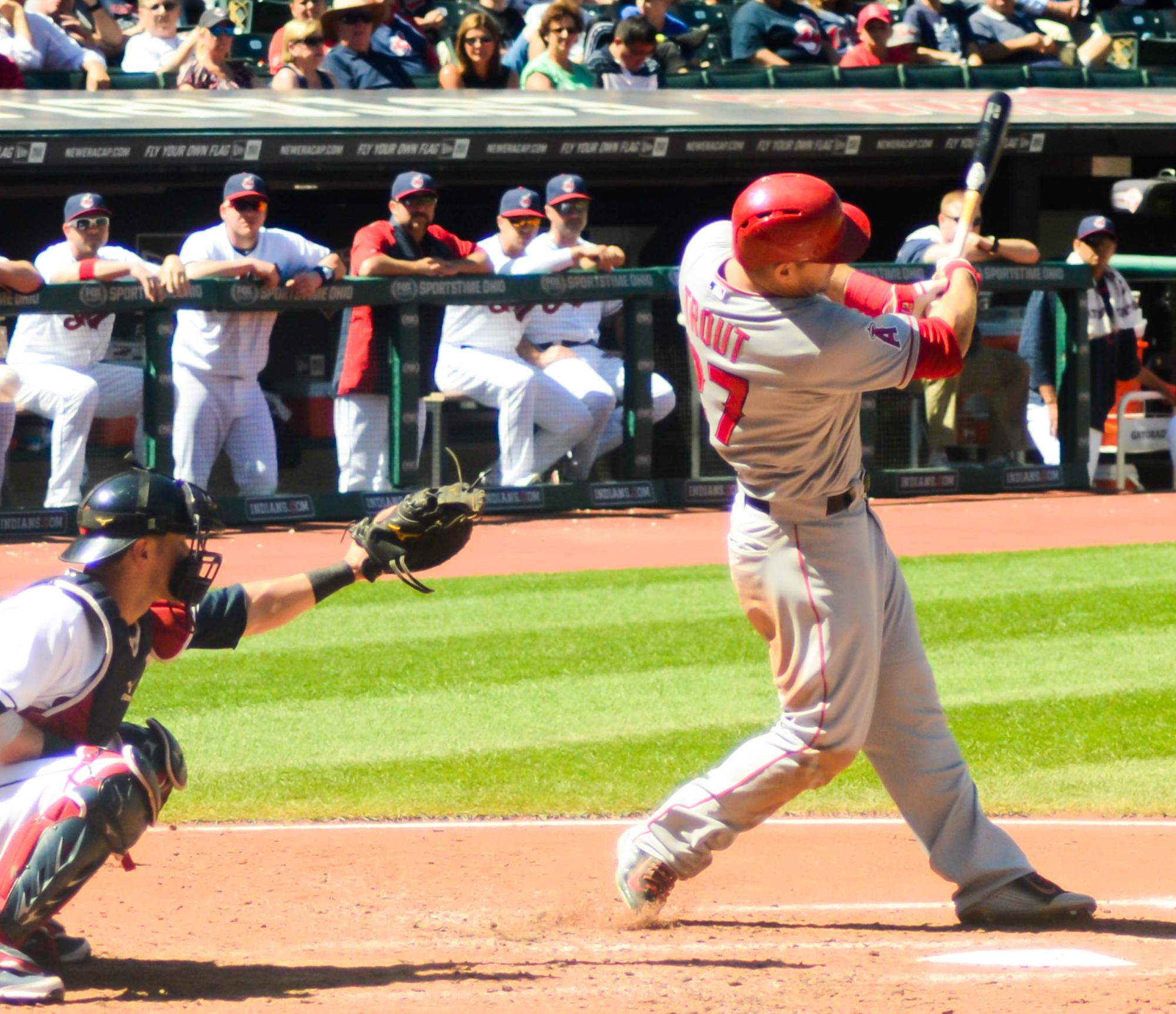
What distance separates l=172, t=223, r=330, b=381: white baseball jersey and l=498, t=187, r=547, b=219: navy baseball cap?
1315 mm

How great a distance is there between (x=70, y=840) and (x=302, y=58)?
9332 millimetres

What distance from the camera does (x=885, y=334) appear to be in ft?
12.3

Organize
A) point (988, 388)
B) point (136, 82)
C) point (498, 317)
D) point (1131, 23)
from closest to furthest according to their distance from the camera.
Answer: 1. point (498, 317)
2. point (988, 388)
3. point (136, 82)
4. point (1131, 23)

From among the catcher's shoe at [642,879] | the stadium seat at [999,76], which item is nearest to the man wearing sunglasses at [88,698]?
the catcher's shoe at [642,879]

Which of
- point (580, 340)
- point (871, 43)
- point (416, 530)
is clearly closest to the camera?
point (416, 530)

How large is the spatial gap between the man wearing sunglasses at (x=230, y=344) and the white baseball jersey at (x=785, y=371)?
A: 6276mm

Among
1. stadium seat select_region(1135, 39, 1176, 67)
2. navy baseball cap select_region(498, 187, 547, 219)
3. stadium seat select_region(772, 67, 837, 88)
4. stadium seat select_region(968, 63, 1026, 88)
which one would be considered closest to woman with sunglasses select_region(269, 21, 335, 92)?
navy baseball cap select_region(498, 187, 547, 219)

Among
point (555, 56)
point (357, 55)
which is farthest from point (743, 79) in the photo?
point (357, 55)

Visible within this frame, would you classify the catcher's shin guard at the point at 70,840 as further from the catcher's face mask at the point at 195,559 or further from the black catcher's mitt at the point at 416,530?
the black catcher's mitt at the point at 416,530

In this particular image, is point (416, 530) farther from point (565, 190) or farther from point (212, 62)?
point (212, 62)

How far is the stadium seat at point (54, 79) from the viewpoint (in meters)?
12.3

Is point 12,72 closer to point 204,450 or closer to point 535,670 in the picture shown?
point 204,450

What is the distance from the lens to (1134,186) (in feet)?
44.9

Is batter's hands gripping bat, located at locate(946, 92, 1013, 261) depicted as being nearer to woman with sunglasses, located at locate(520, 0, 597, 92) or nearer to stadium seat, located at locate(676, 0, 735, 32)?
woman with sunglasses, located at locate(520, 0, 597, 92)
